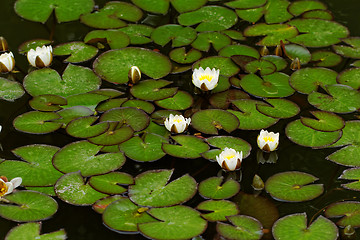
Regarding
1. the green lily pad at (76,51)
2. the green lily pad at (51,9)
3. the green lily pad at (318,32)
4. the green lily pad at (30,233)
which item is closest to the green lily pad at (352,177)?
the green lily pad at (318,32)

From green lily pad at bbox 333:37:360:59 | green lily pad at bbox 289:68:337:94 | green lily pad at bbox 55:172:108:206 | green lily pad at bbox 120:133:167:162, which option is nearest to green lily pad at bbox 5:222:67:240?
green lily pad at bbox 55:172:108:206

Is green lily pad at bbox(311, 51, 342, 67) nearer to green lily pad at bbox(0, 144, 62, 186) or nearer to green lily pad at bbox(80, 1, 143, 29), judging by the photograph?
green lily pad at bbox(80, 1, 143, 29)

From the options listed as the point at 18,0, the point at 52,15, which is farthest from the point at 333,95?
the point at 18,0

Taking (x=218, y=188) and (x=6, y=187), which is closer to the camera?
(x=6, y=187)

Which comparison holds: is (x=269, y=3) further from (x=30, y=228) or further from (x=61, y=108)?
(x=30, y=228)

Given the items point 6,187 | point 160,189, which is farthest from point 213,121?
point 6,187

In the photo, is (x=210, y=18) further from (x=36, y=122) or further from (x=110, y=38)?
(x=36, y=122)
